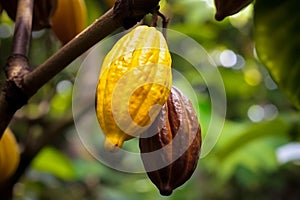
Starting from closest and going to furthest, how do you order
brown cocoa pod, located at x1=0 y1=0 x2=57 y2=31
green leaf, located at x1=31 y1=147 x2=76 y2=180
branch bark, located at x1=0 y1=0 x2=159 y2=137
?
branch bark, located at x1=0 y1=0 x2=159 y2=137 < brown cocoa pod, located at x1=0 y1=0 x2=57 y2=31 < green leaf, located at x1=31 y1=147 x2=76 y2=180

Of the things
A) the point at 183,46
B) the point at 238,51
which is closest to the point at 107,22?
the point at 183,46

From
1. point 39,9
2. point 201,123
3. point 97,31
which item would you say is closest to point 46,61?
point 97,31

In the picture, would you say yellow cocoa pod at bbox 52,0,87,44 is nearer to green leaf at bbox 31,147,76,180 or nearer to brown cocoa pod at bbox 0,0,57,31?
brown cocoa pod at bbox 0,0,57,31

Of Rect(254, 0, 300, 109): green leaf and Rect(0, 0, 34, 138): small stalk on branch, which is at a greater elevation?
Rect(0, 0, 34, 138): small stalk on branch

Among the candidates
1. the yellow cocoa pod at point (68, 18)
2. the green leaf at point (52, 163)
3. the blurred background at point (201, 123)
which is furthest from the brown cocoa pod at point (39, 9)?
the green leaf at point (52, 163)

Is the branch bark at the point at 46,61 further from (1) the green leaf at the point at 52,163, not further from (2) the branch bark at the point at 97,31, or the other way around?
(1) the green leaf at the point at 52,163

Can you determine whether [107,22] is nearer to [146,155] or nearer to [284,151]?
[146,155]

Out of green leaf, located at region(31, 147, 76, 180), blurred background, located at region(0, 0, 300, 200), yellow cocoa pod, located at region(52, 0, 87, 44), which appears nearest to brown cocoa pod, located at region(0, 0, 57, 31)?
yellow cocoa pod, located at region(52, 0, 87, 44)
